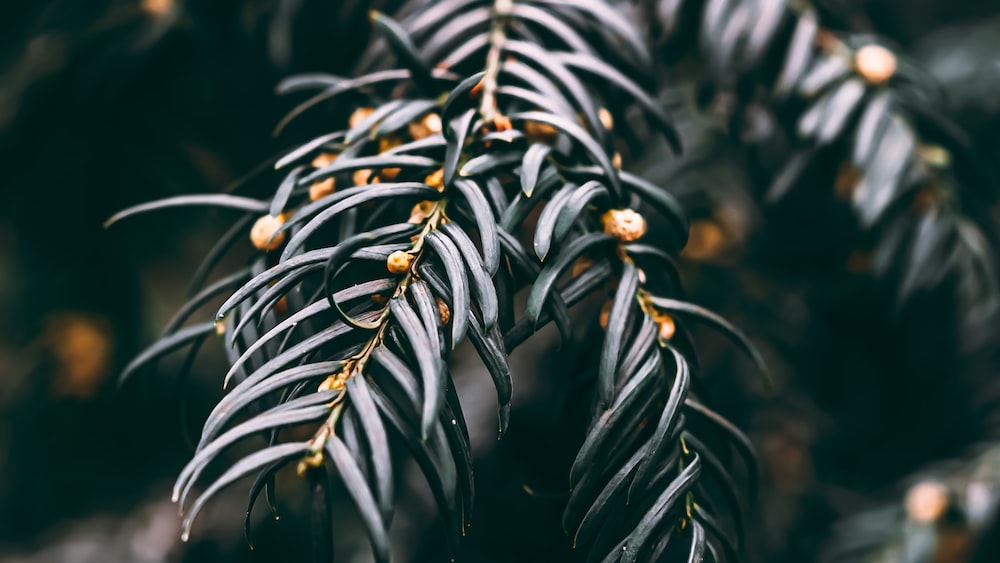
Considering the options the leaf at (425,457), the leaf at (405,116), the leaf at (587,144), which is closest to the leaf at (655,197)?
the leaf at (587,144)

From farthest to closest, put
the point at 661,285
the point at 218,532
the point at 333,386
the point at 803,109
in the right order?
the point at 218,532
the point at 803,109
the point at 661,285
the point at 333,386

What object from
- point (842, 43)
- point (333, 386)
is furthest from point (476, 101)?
point (842, 43)

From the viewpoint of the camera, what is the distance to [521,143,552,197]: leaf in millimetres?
424

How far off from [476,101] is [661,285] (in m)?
0.20

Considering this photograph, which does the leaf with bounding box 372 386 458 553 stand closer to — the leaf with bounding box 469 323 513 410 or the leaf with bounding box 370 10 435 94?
the leaf with bounding box 469 323 513 410

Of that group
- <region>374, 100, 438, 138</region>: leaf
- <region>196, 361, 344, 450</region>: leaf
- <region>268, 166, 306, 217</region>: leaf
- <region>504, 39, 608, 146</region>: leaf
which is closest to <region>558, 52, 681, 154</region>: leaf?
<region>504, 39, 608, 146</region>: leaf

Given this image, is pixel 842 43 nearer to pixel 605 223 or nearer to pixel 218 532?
pixel 605 223

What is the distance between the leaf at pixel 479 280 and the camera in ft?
1.22

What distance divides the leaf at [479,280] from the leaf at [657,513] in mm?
136

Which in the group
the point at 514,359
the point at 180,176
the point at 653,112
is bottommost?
the point at 514,359

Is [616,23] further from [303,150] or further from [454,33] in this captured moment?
[303,150]

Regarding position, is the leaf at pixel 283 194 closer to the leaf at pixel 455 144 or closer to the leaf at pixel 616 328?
the leaf at pixel 455 144

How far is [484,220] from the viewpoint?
1.33 ft

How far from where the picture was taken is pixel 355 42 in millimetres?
762
